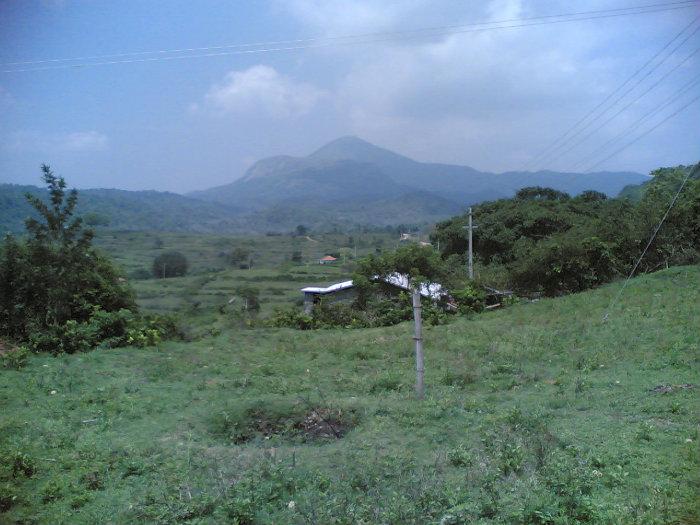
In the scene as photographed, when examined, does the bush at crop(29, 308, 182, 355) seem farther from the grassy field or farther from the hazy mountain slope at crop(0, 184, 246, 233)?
the grassy field

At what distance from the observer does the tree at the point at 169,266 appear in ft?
163

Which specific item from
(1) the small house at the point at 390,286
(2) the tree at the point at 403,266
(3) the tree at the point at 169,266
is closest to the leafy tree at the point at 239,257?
(3) the tree at the point at 169,266

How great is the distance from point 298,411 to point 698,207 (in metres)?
23.4

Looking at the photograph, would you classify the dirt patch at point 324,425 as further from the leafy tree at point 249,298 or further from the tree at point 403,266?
the leafy tree at point 249,298

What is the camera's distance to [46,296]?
1405 cm

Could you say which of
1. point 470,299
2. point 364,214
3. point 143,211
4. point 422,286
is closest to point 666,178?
point 470,299

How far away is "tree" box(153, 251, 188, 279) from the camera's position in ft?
163

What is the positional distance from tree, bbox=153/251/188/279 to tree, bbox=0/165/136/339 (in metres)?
35.5

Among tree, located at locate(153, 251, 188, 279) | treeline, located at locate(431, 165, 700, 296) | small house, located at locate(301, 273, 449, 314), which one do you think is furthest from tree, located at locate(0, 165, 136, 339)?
tree, located at locate(153, 251, 188, 279)

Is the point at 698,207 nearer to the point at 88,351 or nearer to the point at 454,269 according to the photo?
the point at 454,269

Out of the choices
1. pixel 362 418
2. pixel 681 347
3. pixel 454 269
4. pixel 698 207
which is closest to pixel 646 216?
pixel 698 207

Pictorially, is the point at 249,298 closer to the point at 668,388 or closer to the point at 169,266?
the point at 169,266

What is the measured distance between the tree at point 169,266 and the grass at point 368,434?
37.7 metres

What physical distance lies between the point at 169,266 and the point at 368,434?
4698cm
